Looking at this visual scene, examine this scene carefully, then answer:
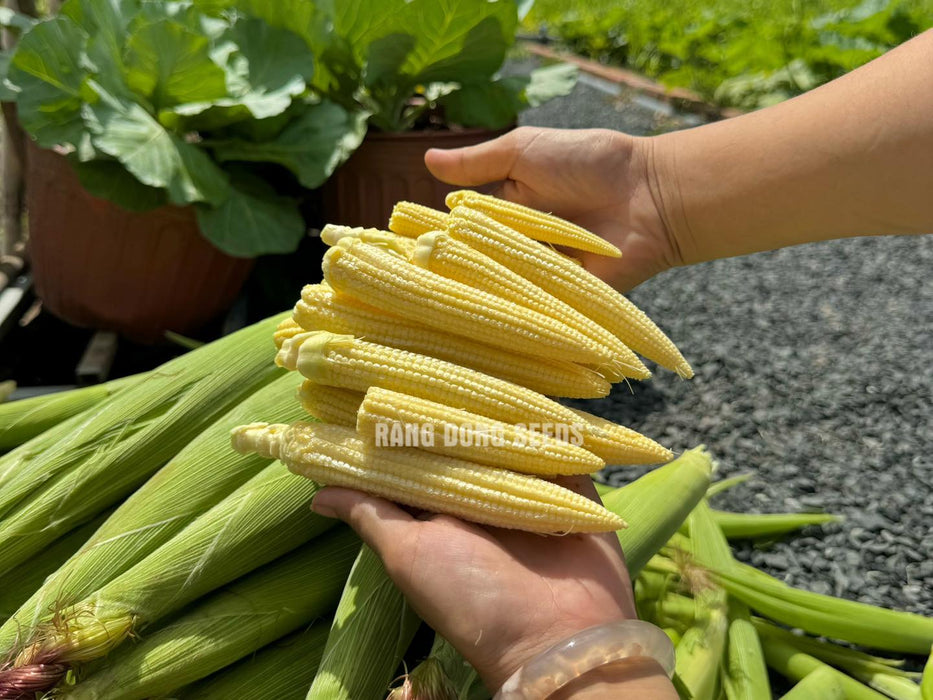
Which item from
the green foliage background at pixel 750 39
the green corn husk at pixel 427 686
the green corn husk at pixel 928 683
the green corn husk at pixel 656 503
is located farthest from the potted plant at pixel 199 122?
the green foliage background at pixel 750 39

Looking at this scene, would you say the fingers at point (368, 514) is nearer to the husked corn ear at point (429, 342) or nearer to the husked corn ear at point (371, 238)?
the husked corn ear at point (429, 342)

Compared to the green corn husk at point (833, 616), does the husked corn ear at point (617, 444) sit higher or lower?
higher

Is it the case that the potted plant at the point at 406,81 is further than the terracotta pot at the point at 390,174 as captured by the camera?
No

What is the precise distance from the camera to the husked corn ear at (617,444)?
1.54 meters

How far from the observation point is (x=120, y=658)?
61.6 inches

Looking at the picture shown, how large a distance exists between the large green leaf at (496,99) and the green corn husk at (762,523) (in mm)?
2363

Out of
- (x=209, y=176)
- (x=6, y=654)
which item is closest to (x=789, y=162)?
(x=6, y=654)

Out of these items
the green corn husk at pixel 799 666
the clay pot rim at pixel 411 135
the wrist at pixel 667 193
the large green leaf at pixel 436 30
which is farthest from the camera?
the clay pot rim at pixel 411 135

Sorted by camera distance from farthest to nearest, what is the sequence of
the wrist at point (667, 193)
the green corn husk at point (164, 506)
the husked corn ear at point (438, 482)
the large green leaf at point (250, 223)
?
1. the large green leaf at point (250, 223)
2. the wrist at point (667, 193)
3. the green corn husk at point (164, 506)
4. the husked corn ear at point (438, 482)

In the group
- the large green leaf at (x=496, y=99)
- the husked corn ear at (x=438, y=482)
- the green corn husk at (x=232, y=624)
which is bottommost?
the green corn husk at (x=232, y=624)

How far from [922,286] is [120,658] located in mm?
4307

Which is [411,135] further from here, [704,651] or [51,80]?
[704,651]

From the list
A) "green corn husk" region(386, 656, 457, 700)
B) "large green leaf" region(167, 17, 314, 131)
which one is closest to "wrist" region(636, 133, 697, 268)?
"green corn husk" region(386, 656, 457, 700)

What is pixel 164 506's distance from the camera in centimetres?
175
